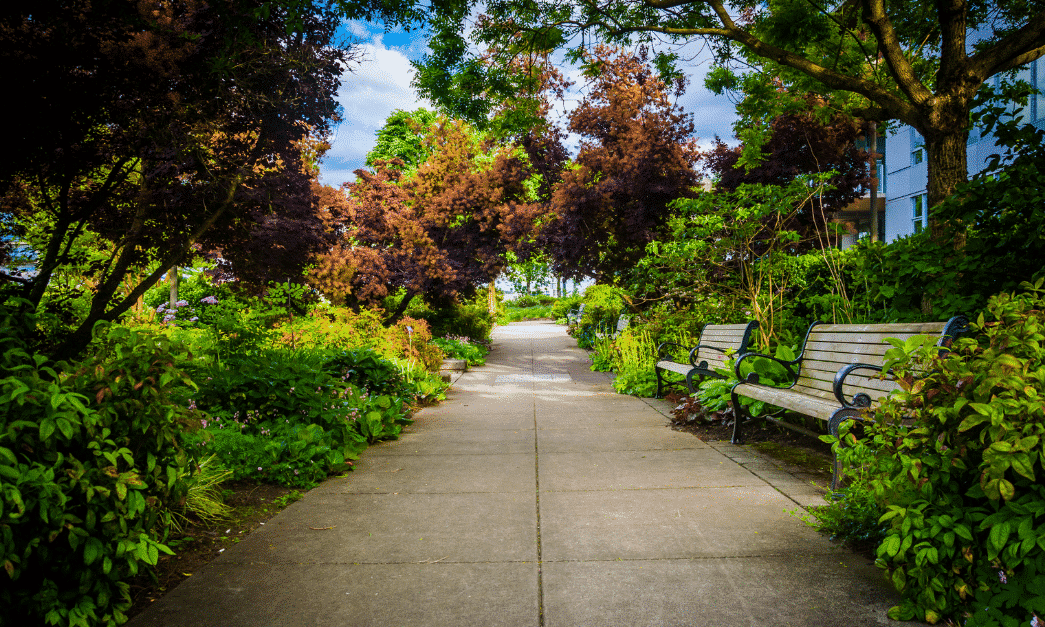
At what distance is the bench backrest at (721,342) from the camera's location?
19.7ft

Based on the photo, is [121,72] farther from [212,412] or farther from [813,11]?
[813,11]

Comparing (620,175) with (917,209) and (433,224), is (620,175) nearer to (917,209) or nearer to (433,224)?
(433,224)

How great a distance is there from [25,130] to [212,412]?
2.32m

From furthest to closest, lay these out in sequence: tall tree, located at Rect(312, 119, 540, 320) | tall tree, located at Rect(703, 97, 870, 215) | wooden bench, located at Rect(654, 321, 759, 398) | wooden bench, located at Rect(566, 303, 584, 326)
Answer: wooden bench, located at Rect(566, 303, 584, 326), tall tree, located at Rect(312, 119, 540, 320), tall tree, located at Rect(703, 97, 870, 215), wooden bench, located at Rect(654, 321, 759, 398)

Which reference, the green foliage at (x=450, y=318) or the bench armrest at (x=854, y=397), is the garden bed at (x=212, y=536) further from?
the green foliage at (x=450, y=318)

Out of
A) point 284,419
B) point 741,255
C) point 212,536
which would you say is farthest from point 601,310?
point 212,536

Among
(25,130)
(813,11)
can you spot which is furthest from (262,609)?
(813,11)

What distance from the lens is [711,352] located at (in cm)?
721

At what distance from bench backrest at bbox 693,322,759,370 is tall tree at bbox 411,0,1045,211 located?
2.15 meters

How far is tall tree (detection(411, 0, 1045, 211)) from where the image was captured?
5.27m

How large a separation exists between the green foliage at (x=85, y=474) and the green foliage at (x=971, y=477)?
9.42 feet

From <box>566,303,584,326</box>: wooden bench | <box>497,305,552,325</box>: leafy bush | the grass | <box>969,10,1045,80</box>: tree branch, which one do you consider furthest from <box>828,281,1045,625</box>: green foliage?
<box>497,305,552,325</box>: leafy bush

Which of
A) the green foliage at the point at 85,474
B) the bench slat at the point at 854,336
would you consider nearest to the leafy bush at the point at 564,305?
the bench slat at the point at 854,336

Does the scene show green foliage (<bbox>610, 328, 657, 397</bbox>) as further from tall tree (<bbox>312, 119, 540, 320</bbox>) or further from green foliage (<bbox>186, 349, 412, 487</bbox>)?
tall tree (<bbox>312, 119, 540, 320</bbox>)
